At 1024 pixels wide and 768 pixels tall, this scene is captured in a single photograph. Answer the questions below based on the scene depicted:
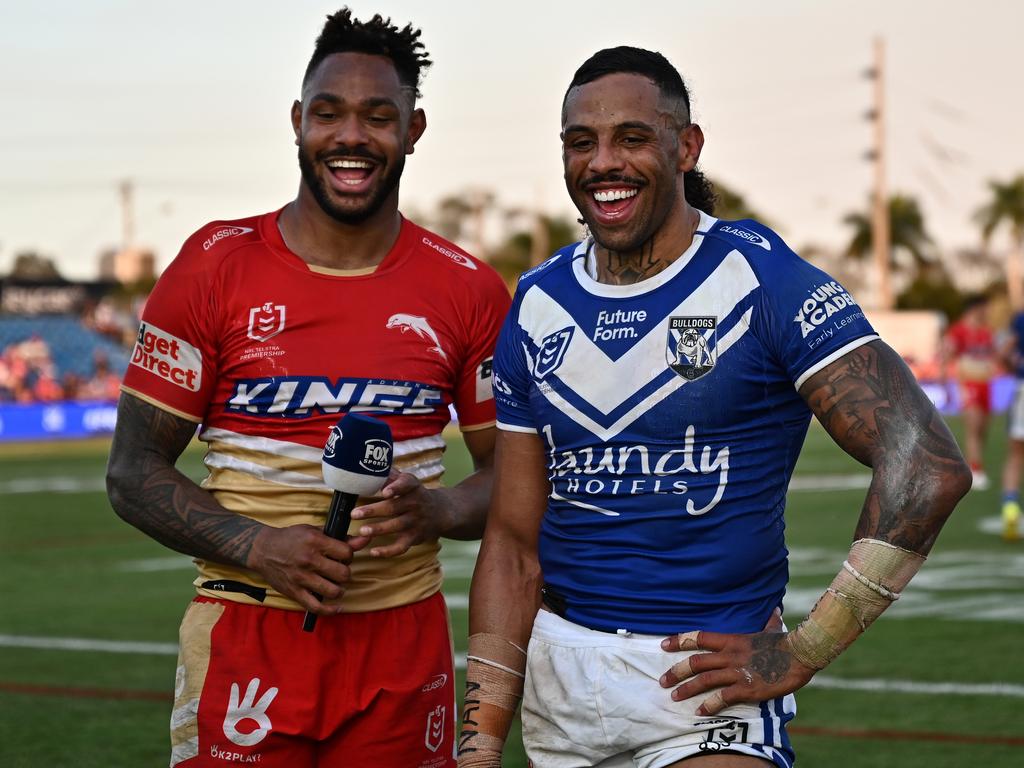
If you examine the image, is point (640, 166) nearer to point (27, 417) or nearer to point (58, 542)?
point (58, 542)

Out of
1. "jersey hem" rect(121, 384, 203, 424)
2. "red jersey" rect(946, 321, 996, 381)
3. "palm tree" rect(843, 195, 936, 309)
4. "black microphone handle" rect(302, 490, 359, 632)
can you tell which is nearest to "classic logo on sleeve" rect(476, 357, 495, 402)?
"black microphone handle" rect(302, 490, 359, 632)

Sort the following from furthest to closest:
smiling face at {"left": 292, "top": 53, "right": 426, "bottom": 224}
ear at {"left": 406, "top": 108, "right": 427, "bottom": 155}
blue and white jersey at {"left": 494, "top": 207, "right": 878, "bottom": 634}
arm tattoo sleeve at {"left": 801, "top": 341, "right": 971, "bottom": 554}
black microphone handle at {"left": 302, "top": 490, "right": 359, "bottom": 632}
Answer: ear at {"left": 406, "top": 108, "right": 427, "bottom": 155}, smiling face at {"left": 292, "top": 53, "right": 426, "bottom": 224}, black microphone handle at {"left": 302, "top": 490, "right": 359, "bottom": 632}, blue and white jersey at {"left": 494, "top": 207, "right": 878, "bottom": 634}, arm tattoo sleeve at {"left": 801, "top": 341, "right": 971, "bottom": 554}

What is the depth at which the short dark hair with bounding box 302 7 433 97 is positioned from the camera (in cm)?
480

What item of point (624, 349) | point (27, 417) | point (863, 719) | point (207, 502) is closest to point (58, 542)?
point (863, 719)

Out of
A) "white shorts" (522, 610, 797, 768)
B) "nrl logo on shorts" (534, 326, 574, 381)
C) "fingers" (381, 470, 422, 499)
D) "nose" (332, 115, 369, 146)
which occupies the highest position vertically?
"nose" (332, 115, 369, 146)

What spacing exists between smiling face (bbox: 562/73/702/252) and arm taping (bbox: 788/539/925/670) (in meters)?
0.94

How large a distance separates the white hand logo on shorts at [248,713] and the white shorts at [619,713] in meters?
0.81

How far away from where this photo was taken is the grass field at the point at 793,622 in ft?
26.4

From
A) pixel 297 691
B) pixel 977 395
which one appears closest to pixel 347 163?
pixel 297 691

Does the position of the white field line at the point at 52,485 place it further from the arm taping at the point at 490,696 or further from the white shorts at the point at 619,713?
the white shorts at the point at 619,713

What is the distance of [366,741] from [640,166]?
1.73 meters

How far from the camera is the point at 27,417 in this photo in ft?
116

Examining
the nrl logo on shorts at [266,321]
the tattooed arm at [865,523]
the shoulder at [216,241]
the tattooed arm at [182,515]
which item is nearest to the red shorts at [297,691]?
the tattooed arm at [182,515]

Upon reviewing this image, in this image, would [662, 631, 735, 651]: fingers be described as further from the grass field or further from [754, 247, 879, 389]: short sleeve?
the grass field
